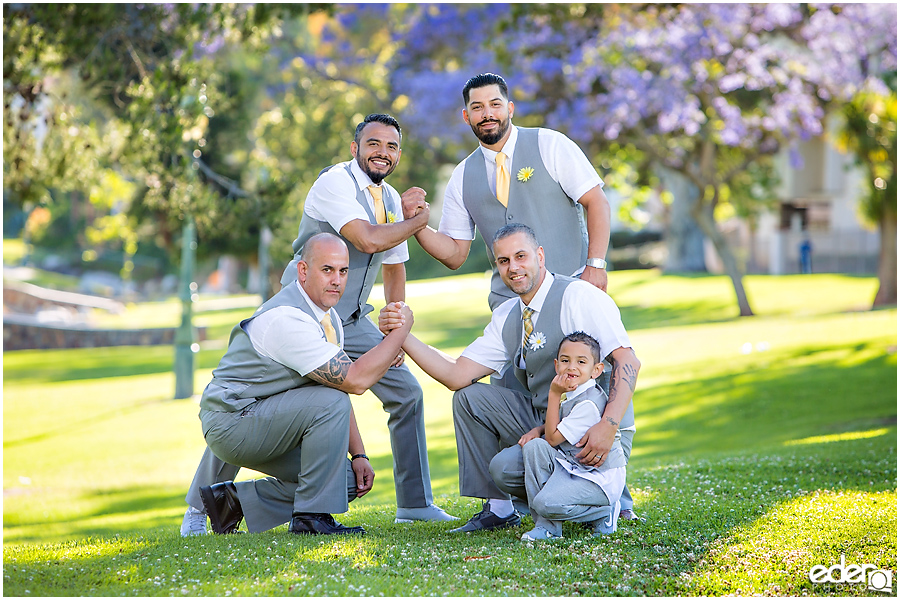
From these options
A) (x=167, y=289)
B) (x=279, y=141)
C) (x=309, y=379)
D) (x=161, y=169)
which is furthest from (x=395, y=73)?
(x=167, y=289)

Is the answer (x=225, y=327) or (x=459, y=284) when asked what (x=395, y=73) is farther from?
(x=459, y=284)

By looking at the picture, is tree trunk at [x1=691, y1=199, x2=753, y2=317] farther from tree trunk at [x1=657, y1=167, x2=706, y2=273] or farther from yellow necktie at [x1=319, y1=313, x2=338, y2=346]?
yellow necktie at [x1=319, y1=313, x2=338, y2=346]

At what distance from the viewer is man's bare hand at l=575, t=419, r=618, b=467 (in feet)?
13.3

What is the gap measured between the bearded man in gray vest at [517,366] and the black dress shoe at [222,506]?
1.13m

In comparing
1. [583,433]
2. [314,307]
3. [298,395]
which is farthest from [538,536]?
[314,307]

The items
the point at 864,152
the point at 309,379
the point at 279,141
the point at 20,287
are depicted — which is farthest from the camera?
the point at 279,141

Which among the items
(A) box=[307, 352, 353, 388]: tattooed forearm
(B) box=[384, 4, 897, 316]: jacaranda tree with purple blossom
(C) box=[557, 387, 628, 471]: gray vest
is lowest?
(C) box=[557, 387, 628, 471]: gray vest

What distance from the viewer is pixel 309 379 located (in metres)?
4.47

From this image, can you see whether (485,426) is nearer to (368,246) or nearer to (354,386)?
(354,386)

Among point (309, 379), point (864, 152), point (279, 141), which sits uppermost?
point (279, 141)

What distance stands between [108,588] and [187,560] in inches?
16.2

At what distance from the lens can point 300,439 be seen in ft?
14.6

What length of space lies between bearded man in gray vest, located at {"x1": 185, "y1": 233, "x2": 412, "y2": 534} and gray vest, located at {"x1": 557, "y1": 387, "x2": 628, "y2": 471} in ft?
2.83

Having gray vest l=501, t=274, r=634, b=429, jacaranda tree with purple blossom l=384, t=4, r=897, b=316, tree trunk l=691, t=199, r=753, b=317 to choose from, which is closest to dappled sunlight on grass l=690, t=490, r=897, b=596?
gray vest l=501, t=274, r=634, b=429
